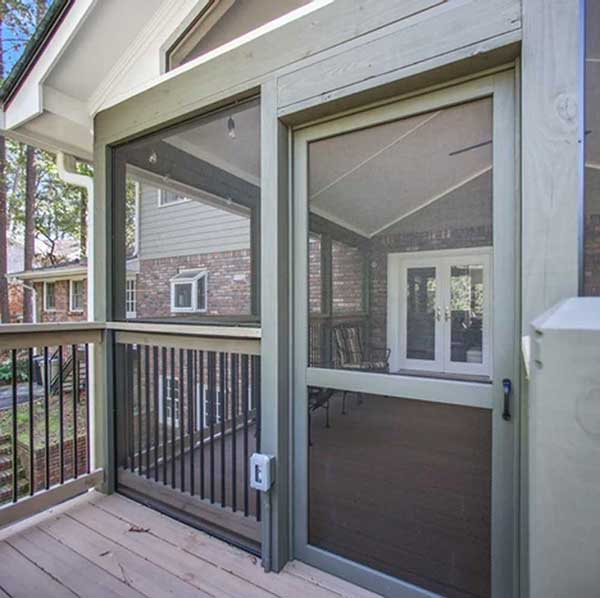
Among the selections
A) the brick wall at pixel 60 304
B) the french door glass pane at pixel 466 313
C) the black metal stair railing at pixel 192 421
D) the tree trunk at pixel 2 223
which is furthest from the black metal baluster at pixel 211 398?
the brick wall at pixel 60 304

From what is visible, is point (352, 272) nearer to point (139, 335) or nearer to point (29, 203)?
point (139, 335)

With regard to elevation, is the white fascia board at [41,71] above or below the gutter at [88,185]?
above

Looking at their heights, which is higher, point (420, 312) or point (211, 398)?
point (420, 312)

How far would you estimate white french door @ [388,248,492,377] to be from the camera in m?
1.48

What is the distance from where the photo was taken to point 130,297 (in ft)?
8.56

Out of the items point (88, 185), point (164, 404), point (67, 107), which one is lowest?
point (164, 404)

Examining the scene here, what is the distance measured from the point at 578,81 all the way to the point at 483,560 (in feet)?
6.00

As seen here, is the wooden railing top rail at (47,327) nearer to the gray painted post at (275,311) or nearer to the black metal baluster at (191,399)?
the black metal baluster at (191,399)

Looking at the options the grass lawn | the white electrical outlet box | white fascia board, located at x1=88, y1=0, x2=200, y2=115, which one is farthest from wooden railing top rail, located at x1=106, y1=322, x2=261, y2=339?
the grass lawn

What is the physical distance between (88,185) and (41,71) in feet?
2.49

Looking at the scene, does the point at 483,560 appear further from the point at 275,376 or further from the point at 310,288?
the point at 310,288

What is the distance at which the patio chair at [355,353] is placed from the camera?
1.68 metres

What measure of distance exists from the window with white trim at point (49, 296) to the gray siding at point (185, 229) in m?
10.9

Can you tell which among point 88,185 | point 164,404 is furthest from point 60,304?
point 164,404
